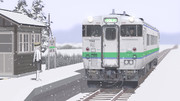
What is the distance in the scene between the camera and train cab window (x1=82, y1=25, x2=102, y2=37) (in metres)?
14.4

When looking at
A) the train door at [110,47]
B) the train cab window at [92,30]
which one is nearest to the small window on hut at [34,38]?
the train cab window at [92,30]

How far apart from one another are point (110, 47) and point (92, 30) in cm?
105

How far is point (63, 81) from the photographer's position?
16.0 metres

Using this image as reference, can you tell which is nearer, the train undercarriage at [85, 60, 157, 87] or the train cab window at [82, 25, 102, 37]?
the train undercarriage at [85, 60, 157, 87]

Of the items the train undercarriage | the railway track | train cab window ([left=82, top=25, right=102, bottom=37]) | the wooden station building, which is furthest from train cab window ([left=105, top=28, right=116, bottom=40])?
the wooden station building

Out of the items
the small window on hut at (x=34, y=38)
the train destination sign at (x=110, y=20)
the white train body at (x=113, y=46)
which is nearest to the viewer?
the white train body at (x=113, y=46)

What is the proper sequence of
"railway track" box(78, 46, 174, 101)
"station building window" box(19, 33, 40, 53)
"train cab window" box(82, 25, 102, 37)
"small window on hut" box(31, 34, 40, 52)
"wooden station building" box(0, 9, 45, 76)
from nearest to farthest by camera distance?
1. "railway track" box(78, 46, 174, 101)
2. "train cab window" box(82, 25, 102, 37)
3. "wooden station building" box(0, 9, 45, 76)
4. "station building window" box(19, 33, 40, 53)
5. "small window on hut" box(31, 34, 40, 52)

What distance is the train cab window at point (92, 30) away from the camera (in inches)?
567

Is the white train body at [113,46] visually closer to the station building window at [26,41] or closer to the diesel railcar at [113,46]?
the diesel railcar at [113,46]

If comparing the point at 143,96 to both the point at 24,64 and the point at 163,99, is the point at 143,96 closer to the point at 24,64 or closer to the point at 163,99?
the point at 163,99

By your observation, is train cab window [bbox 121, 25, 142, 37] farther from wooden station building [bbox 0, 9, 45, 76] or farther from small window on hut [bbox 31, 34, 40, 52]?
small window on hut [bbox 31, 34, 40, 52]

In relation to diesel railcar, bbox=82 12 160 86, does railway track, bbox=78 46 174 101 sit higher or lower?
lower

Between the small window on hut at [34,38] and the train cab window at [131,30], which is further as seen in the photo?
the small window on hut at [34,38]

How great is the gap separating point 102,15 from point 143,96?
386 cm
